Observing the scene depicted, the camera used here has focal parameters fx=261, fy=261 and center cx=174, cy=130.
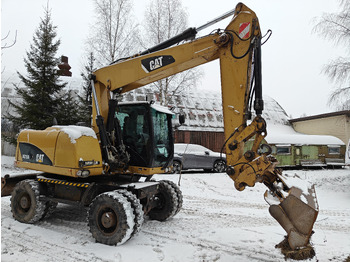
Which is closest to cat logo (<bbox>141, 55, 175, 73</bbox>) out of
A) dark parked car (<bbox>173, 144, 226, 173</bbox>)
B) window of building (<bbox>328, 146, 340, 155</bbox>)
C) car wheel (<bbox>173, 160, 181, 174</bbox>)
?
car wheel (<bbox>173, 160, 181, 174</bbox>)

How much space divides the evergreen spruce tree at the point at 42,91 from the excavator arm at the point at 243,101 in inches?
455

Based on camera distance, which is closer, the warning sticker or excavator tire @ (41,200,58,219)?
the warning sticker

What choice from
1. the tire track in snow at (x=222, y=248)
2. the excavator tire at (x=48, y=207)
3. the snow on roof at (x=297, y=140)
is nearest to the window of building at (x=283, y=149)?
the snow on roof at (x=297, y=140)

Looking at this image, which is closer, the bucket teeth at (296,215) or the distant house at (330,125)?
the bucket teeth at (296,215)

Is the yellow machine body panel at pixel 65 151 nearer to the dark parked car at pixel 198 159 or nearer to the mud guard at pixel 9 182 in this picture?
the mud guard at pixel 9 182

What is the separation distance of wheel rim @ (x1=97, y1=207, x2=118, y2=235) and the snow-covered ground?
28 centimetres

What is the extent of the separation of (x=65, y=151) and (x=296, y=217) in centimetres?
387

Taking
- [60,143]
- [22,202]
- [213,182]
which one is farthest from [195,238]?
[213,182]

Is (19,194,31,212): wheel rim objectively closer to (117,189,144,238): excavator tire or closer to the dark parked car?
(117,189,144,238): excavator tire

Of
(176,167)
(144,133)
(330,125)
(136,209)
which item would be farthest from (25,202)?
(330,125)

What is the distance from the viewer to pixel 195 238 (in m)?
4.67

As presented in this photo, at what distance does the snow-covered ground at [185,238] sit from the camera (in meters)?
3.96

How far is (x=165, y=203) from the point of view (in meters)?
5.78

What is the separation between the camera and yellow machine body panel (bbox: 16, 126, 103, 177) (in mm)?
4629
